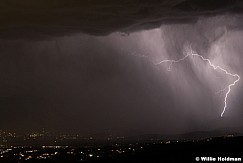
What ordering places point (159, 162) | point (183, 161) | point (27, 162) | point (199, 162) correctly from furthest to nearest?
point (27, 162), point (159, 162), point (183, 161), point (199, 162)

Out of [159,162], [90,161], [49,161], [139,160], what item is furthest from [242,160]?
[49,161]

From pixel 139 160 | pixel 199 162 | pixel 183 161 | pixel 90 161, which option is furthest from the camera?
pixel 90 161

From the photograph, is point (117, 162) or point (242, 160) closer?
point (242, 160)

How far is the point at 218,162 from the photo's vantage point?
88.8 meters

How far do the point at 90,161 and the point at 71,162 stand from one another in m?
7.23

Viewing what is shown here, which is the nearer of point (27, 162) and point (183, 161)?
point (183, 161)

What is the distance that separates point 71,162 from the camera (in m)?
142

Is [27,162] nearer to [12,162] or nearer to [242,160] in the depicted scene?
[12,162]

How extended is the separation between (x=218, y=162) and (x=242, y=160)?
219 inches

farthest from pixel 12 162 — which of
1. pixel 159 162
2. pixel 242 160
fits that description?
→ pixel 242 160

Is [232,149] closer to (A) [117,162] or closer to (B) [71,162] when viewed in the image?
(A) [117,162]

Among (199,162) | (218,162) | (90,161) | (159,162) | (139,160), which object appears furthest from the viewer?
(90,161)

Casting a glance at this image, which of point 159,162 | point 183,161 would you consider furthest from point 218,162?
point 159,162

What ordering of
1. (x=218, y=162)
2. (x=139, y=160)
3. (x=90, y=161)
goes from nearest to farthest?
(x=218, y=162) → (x=139, y=160) → (x=90, y=161)
